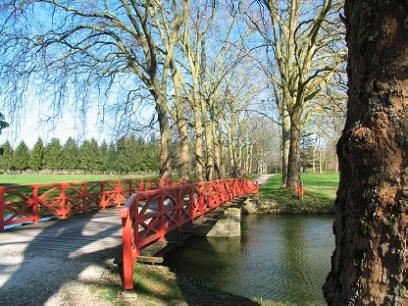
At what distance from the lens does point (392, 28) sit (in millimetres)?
2193

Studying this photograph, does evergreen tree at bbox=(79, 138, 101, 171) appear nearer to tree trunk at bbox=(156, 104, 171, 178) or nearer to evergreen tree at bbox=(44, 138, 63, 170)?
evergreen tree at bbox=(44, 138, 63, 170)

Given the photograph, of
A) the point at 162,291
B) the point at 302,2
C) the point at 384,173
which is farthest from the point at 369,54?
the point at 302,2

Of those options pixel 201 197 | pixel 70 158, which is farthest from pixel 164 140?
pixel 70 158

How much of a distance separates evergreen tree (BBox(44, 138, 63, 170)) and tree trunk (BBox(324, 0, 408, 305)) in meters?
103

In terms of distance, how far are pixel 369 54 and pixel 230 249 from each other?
34.1 ft

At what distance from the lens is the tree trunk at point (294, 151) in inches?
811

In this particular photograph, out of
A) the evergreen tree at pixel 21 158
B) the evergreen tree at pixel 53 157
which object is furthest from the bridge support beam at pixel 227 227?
the evergreen tree at pixel 21 158

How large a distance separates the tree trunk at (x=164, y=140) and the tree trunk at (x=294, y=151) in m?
7.50

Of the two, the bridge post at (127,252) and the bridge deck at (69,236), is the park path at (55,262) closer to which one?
the bridge deck at (69,236)

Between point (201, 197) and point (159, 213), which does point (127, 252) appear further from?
point (201, 197)

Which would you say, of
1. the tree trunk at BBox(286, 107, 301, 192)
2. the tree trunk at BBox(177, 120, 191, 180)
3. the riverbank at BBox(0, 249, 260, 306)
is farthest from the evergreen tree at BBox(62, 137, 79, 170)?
the riverbank at BBox(0, 249, 260, 306)

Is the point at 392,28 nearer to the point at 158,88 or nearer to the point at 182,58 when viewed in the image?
the point at 158,88

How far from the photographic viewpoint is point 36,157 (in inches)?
3789

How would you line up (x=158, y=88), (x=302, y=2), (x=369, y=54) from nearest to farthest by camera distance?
1. (x=369, y=54)
2. (x=158, y=88)
3. (x=302, y=2)
